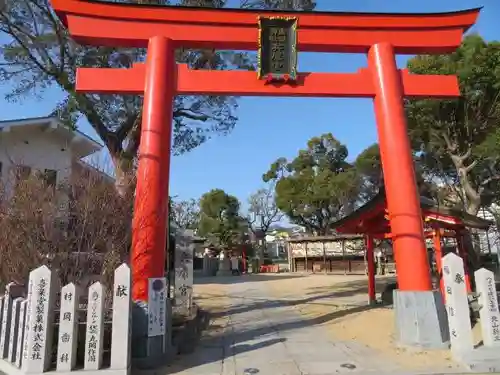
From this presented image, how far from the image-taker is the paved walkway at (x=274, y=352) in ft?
20.8

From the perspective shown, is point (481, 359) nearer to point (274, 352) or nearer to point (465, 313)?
point (465, 313)

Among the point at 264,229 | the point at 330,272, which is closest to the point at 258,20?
the point at 330,272

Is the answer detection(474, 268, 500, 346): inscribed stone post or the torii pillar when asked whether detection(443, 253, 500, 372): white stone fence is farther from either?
the torii pillar

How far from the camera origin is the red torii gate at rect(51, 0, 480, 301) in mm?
7930

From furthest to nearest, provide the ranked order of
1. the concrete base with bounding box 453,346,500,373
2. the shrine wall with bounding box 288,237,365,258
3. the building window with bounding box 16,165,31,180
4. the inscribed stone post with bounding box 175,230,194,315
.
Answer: the shrine wall with bounding box 288,237,365,258 → the inscribed stone post with bounding box 175,230,194,315 → the building window with bounding box 16,165,31,180 → the concrete base with bounding box 453,346,500,373

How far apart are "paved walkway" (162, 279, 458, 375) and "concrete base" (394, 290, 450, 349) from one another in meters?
0.82

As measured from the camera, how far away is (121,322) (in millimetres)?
6066

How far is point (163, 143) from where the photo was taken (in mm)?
8195

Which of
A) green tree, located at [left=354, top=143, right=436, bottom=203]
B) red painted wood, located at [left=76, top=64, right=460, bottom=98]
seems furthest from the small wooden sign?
green tree, located at [left=354, top=143, right=436, bottom=203]

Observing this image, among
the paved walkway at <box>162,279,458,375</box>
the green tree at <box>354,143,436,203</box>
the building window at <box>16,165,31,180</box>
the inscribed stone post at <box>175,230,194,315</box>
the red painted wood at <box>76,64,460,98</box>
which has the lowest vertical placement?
the paved walkway at <box>162,279,458,375</box>

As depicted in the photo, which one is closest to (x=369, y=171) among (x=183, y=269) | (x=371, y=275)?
(x=371, y=275)

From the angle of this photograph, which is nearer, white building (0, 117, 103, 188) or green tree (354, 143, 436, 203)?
white building (0, 117, 103, 188)

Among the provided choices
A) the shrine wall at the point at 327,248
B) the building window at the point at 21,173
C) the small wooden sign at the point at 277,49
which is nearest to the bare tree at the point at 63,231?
the building window at the point at 21,173

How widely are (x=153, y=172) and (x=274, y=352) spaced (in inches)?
160
